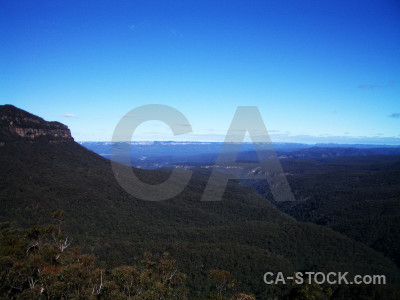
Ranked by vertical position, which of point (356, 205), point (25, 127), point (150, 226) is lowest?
point (356, 205)

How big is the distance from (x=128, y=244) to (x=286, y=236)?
4569 cm

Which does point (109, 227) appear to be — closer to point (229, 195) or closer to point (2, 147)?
point (2, 147)

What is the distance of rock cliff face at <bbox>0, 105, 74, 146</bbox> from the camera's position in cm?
8388

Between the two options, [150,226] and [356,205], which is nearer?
[150,226]

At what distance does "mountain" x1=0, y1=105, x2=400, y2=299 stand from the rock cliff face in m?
0.43

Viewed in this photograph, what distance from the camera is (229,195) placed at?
130 meters

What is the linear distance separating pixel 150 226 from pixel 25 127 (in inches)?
2467

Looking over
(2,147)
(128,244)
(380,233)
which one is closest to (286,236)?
(380,233)

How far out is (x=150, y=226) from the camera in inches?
2847

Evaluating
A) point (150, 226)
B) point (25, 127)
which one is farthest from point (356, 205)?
point (25, 127)

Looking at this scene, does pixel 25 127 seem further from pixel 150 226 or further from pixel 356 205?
pixel 356 205

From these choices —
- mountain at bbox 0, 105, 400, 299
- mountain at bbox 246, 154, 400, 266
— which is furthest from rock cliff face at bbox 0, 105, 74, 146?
mountain at bbox 246, 154, 400, 266

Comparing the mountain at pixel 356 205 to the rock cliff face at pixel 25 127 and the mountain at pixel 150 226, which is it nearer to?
the mountain at pixel 150 226

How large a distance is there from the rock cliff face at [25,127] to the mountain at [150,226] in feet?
1.42
